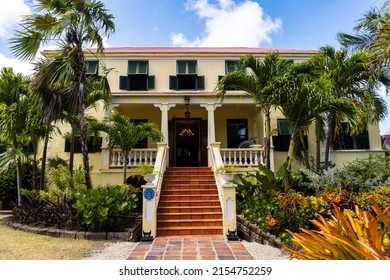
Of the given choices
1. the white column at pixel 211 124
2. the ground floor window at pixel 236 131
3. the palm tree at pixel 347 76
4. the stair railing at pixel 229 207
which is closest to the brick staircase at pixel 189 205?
the stair railing at pixel 229 207

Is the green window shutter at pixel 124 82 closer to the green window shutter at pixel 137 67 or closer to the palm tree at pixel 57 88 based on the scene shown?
the green window shutter at pixel 137 67

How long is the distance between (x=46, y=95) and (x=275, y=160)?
31.7 ft

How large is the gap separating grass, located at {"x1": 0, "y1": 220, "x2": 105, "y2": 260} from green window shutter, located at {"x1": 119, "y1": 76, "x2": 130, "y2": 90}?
311 inches

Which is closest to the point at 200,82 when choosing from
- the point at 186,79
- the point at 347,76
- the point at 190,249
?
the point at 186,79

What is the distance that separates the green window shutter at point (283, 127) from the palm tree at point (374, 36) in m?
4.08

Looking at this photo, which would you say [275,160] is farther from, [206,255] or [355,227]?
[355,227]

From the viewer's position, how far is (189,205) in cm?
755

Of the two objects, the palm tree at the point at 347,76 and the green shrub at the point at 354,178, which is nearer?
the green shrub at the point at 354,178

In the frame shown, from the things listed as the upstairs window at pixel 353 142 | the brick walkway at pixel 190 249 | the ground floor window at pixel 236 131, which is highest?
the ground floor window at pixel 236 131

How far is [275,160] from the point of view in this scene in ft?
37.9

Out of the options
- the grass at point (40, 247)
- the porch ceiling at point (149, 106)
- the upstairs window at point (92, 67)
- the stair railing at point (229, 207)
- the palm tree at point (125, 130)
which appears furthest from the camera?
the upstairs window at point (92, 67)

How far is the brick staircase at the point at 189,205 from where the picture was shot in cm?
658

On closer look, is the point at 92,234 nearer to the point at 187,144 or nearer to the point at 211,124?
the point at 211,124

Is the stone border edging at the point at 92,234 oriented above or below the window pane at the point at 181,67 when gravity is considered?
below
